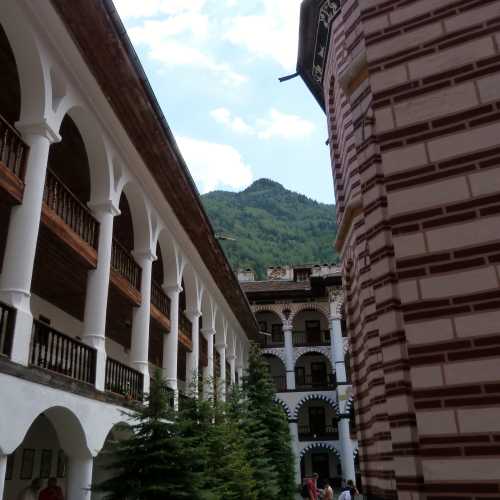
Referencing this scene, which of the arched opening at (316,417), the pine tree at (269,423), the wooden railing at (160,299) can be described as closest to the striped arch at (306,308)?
the arched opening at (316,417)

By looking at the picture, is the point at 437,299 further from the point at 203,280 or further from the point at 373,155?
the point at 203,280

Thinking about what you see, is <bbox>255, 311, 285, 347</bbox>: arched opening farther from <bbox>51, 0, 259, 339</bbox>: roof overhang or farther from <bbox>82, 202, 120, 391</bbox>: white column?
<bbox>82, 202, 120, 391</bbox>: white column

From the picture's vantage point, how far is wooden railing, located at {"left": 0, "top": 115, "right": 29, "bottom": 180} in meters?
7.08

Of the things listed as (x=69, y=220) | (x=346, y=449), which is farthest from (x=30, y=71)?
(x=346, y=449)

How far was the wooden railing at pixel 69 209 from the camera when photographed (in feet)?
28.1

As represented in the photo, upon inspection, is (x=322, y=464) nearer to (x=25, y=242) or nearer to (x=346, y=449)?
(x=346, y=449)

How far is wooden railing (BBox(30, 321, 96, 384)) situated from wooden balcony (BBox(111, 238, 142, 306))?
217 cm

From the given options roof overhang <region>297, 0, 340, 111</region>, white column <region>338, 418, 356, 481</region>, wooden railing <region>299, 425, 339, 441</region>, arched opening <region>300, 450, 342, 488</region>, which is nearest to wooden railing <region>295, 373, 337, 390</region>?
white column <region>338, 418, 356, 481</region>

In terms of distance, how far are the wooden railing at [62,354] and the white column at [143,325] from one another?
2.61 m

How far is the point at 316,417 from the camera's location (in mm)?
33656

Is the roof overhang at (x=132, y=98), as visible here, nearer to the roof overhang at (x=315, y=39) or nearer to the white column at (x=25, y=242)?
the white column at (x=25, y=242)

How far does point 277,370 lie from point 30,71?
29.6m

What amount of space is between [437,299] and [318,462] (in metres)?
32.7

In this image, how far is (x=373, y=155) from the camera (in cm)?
436
